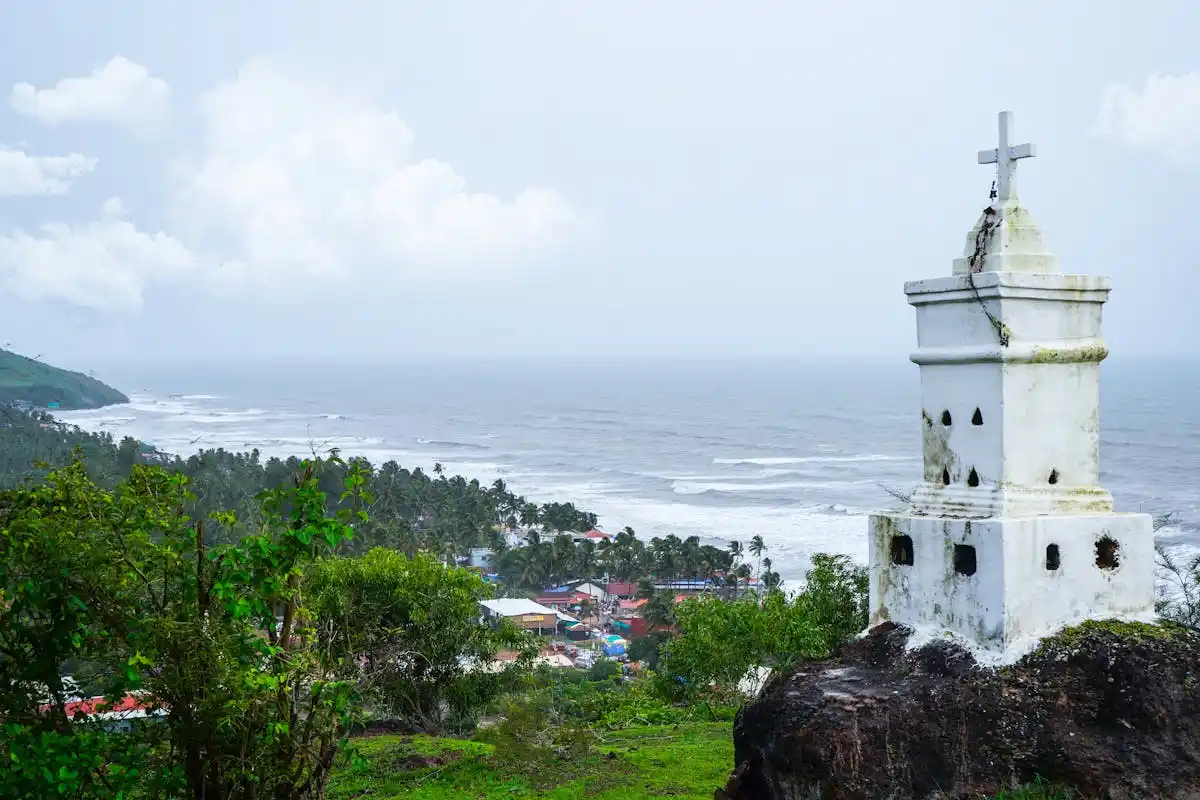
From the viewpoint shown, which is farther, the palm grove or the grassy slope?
the grassy slope

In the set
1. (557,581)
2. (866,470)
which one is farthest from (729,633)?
(866,470)

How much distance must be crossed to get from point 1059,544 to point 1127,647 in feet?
3.30

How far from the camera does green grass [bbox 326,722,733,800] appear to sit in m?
16.0

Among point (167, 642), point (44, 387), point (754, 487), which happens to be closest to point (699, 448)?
point (754, 487)

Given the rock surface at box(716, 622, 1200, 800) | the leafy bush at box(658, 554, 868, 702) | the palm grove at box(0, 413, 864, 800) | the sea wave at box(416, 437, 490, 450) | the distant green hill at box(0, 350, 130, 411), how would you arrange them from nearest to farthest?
1. the palm grove at box(0, 413, 864, 800)
2. the rock surface at box(716, 622, 1200, 800)
3. the leafy bush at box(658, 554, 868, 702)
4. the sea wave at box(416, 437, 490, 450)
5. the distant green hill at box(0, 350, 130, 411)

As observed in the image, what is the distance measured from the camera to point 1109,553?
1095 centimetres

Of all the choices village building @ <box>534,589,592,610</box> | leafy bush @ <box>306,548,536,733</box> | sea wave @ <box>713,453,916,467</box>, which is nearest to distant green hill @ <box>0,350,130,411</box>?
sea wave @ <box>713,453,916,467</box>

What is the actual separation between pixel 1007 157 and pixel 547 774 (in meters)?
10.2

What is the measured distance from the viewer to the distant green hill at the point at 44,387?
541 feet

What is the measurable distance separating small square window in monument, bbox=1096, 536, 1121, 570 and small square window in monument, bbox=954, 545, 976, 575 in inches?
48.4

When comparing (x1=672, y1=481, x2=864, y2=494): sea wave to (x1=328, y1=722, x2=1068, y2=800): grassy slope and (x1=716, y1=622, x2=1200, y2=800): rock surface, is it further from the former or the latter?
(x1=716, y1=622, x2=1200, y2=800): rock surface

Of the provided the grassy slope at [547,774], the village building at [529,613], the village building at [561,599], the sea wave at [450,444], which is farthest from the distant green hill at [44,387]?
the grassy slope at [547,774]

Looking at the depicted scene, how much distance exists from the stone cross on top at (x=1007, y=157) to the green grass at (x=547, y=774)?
26.1 feet

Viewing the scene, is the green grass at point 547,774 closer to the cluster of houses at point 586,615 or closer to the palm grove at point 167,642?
the palm grove at point 167,642
